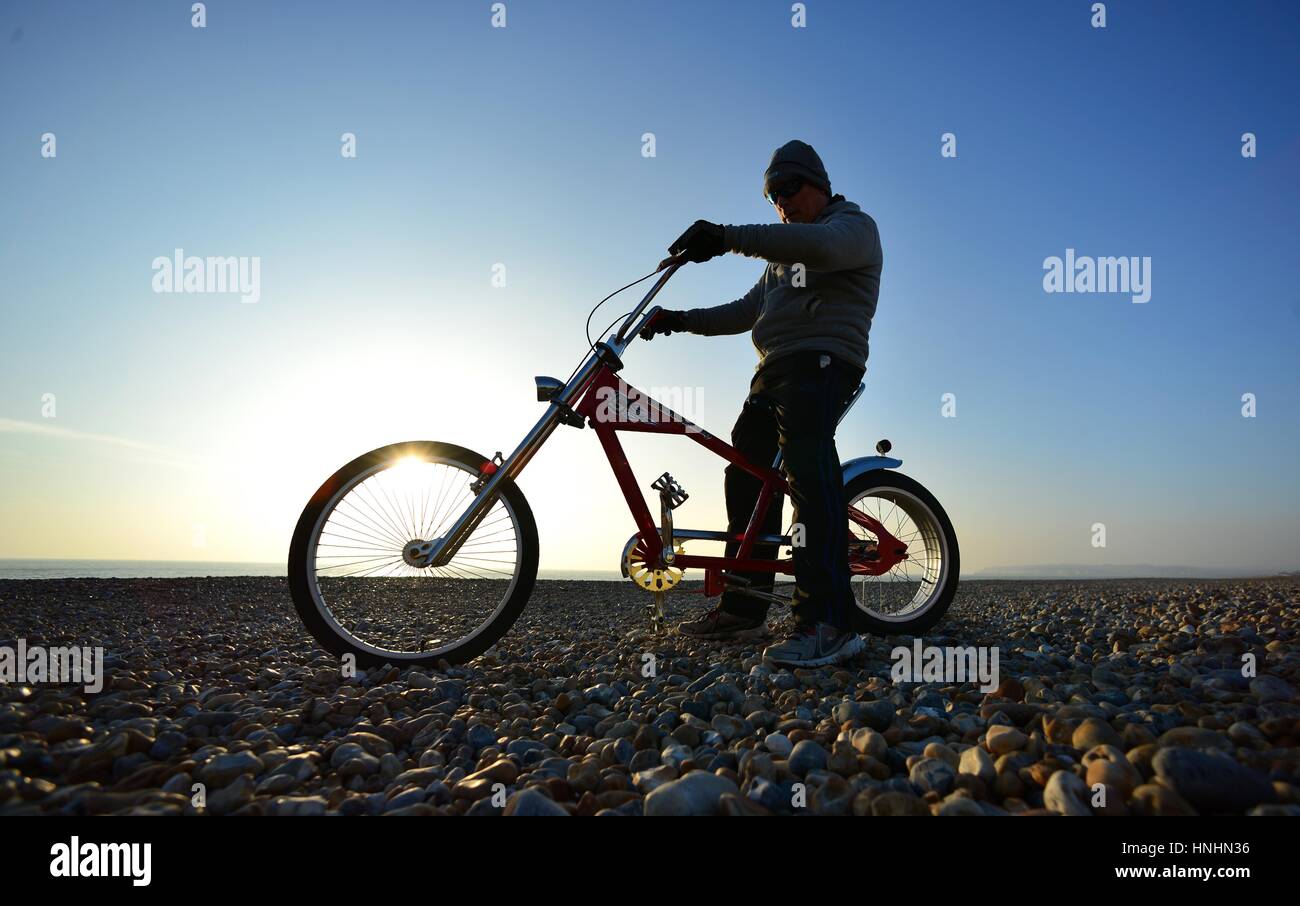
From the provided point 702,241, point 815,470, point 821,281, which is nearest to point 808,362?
point 821,281

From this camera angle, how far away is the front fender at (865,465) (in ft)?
13.0

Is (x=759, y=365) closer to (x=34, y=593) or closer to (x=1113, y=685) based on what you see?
(x=1113, y=685)

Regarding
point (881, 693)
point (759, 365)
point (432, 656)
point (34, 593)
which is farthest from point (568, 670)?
point (34, 593)

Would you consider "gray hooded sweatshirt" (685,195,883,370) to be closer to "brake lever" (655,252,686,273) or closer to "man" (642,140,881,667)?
"man" (642,140,881,667)

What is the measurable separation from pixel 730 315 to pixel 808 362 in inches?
40.4

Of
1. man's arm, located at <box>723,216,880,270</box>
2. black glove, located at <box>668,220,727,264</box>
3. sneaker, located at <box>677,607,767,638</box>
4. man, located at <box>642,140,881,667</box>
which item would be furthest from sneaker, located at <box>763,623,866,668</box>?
black glove, located at <box>668,220,727,264</box>

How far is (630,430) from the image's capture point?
12.2 ft

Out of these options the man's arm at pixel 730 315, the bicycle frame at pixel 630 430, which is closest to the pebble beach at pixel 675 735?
the bicycle frame at pixel 630 430

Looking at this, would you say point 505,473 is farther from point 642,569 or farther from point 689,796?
point 689,796

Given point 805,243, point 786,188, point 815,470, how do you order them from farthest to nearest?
point 786,188, point 815,470, point 805,243

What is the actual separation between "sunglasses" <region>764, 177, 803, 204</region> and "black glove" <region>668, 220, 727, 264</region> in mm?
711

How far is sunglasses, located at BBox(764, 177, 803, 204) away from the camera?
3570mm

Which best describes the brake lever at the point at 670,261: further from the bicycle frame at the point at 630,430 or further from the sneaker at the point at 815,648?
the sneaker at the point at 815,648
